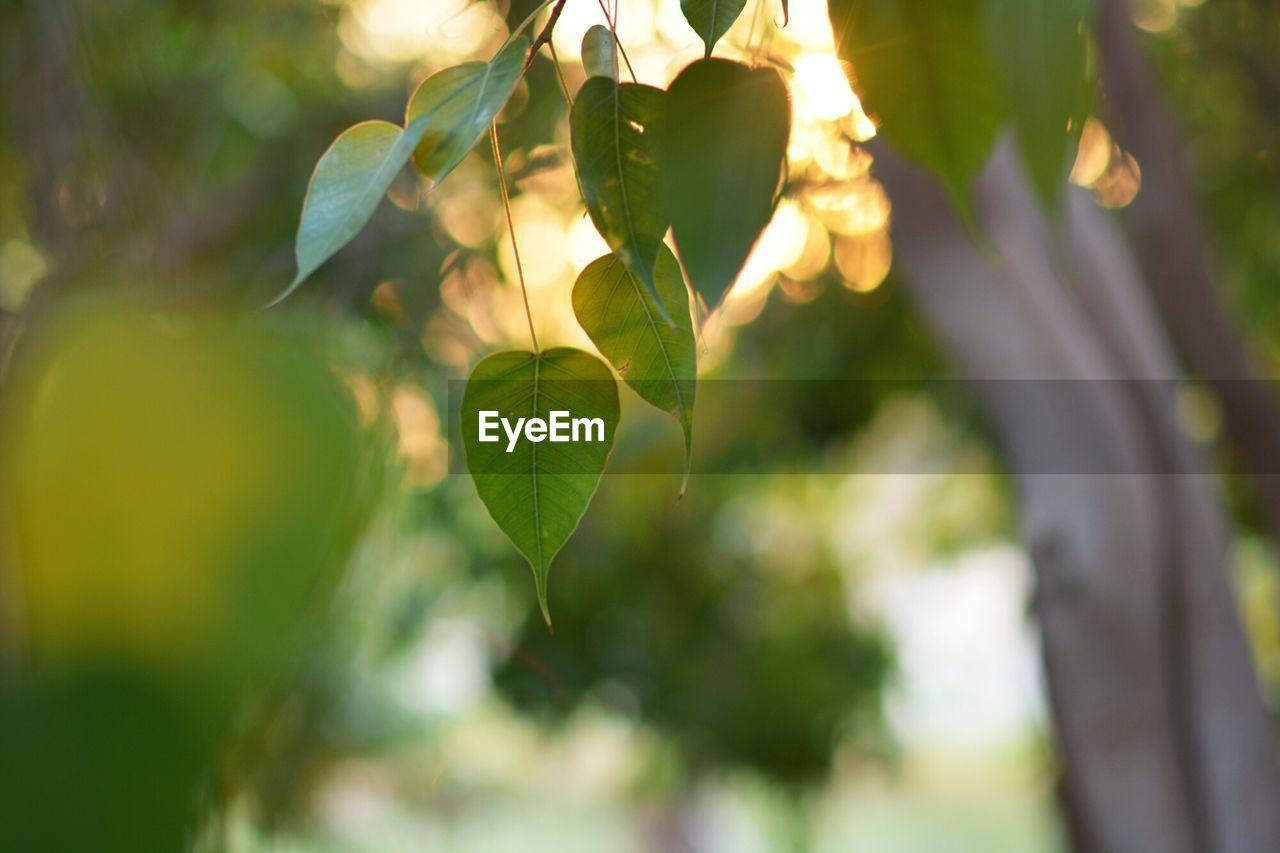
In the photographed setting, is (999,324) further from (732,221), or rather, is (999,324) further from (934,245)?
(732,221)

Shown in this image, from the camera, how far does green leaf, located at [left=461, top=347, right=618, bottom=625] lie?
0.23 m

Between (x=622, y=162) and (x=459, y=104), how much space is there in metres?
0.03

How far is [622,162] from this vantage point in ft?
0.71

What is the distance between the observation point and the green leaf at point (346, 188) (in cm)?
19

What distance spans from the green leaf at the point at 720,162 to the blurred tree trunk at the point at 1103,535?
2.25 ft

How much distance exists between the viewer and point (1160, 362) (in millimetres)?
996

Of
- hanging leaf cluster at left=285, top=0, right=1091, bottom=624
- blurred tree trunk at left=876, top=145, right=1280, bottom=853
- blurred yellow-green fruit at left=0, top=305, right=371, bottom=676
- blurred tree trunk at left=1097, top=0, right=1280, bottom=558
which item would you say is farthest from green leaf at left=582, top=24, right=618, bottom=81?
blurred tree trunk at left=1097, top=0, right=1280, bottom=558

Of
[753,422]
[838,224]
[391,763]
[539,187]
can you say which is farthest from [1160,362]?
[391,763]

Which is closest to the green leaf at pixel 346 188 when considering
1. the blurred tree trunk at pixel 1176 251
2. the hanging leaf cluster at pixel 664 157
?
the hanging leaf cluster at pixel 664 157

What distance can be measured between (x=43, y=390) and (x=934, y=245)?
89 centimetres

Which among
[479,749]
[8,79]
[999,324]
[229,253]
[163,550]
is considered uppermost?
[8,79]

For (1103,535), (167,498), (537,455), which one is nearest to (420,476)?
(1103,535)

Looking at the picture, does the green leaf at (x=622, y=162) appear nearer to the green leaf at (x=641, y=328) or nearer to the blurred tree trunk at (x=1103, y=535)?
the green leaf at (x=641, y=328)

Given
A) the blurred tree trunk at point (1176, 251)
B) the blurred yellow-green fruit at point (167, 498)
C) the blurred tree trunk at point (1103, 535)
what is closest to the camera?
the blurred yellow-green fruit at point (167, 498)
